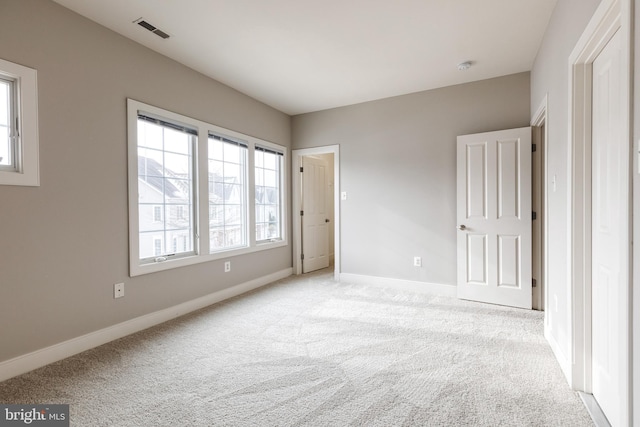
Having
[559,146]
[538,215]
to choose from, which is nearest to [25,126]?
[559,146]

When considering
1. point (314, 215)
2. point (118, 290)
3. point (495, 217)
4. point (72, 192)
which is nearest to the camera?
point (72, 192)

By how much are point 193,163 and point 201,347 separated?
2.01 m

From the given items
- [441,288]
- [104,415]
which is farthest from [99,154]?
[441,288]

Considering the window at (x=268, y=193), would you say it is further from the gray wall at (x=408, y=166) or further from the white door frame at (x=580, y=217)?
the white door frame at (x=580, y=217)

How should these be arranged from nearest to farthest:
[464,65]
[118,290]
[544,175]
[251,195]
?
[118,290] → [544,175] → [464,65] → [251,195]

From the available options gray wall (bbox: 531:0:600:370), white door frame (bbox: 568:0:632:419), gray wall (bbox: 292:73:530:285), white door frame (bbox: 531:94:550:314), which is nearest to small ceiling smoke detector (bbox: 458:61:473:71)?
gray wall (bbox: 292:73:530:285)

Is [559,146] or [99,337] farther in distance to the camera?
[99,337]

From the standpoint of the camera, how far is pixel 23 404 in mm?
1749

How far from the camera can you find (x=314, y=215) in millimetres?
5465

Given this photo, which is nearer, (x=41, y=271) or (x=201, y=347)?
(x=41, y=271)

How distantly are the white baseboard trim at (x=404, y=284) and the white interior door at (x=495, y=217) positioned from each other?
0.21 metres

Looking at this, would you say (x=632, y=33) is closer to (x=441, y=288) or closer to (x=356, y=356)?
(x=356, y=356)

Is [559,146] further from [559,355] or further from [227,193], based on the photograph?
[227,193]

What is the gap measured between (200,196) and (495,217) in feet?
11.2
